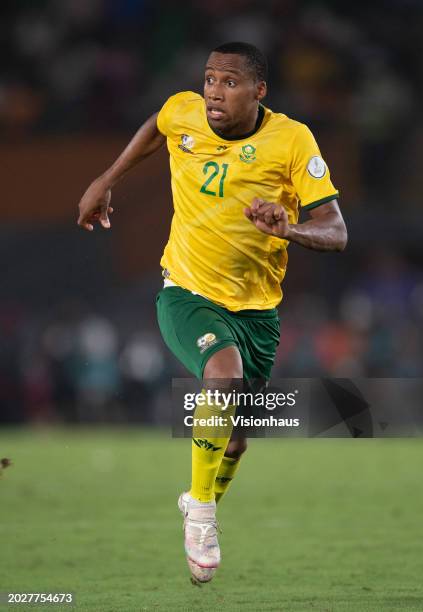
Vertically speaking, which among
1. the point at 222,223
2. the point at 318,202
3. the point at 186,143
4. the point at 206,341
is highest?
the point at 186,143

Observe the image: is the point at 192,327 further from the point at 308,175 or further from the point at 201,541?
the point at 201,541

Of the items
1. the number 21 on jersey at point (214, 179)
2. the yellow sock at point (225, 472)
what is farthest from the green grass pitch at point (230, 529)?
the number 21 on jersey at point (214, 179)

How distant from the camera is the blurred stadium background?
58.4 feet

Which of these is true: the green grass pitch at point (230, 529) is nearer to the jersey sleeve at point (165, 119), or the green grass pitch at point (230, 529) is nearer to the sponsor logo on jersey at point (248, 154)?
the sponsor logo on jersey at point (248, 154)

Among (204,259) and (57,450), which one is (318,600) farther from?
(57,450)

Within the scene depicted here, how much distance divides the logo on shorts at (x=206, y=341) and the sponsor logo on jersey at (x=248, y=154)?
2.92ft

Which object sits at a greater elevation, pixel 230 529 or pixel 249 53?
pixel 249 53

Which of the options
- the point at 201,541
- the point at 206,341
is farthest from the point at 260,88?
the point at 201,541

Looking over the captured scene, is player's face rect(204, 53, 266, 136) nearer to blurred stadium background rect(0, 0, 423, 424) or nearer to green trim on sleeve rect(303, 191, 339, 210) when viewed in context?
green trim on sleeve rect(303, 191, 339, 210)

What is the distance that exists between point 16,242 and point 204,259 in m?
12.0

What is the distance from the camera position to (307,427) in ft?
20.8

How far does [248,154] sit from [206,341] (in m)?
0.96

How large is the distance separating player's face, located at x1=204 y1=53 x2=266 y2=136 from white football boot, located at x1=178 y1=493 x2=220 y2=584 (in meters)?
1.85

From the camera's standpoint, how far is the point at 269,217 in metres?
5.43
